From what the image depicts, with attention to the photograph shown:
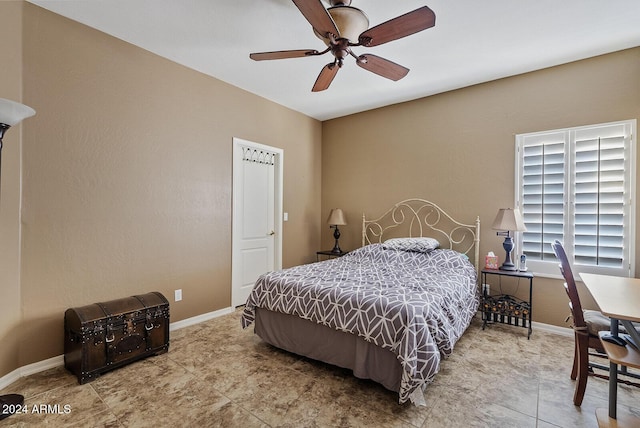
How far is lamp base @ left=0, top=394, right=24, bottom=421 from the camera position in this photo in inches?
73.7

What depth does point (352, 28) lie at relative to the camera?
2191 mm

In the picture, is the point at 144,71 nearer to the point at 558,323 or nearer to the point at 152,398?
the point at 152,398

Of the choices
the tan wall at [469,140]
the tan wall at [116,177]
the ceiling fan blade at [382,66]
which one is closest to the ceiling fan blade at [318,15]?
the ceiling fan blade at [382,66]

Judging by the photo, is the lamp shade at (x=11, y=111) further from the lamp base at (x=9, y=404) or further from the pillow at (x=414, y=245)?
the pillow at (x=414, y=245)

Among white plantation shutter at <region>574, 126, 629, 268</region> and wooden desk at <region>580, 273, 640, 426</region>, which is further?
white plantation shutter at <region>574, 126, 629, 268</region>

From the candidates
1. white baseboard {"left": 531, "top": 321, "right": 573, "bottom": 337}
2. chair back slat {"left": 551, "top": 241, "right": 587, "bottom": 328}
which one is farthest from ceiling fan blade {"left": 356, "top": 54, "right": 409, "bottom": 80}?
white baseboard {"left": 531, "top": 321, "right": 573, "bottom": 337}

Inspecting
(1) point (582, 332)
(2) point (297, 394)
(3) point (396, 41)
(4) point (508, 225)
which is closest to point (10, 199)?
(2) point (297, 394)

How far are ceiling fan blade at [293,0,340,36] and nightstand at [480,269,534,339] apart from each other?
290 cm

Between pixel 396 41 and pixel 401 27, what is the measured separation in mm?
975

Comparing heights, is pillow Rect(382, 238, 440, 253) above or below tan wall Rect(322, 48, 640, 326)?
below

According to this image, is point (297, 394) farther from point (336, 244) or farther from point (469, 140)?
point (469, 140)

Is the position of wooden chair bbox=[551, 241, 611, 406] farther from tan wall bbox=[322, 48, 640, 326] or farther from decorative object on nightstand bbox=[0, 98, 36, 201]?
decorative object on nightstand bbox=[0, 98, 36, 201]

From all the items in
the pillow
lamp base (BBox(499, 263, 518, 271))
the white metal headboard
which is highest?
the white metal headboard

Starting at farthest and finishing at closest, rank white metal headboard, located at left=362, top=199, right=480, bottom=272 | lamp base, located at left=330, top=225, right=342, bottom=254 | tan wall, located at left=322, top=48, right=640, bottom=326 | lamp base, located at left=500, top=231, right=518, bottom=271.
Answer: lamp base, located at left=330, top=225, right=342, bottom=254, white metal headboard, located at left=362, top=199, right=480, bottom=272, lamp base, located at left=500, top=231, right=518, bottom=271, tan wall, located at left=322, top=48, right=640, bottom=326
